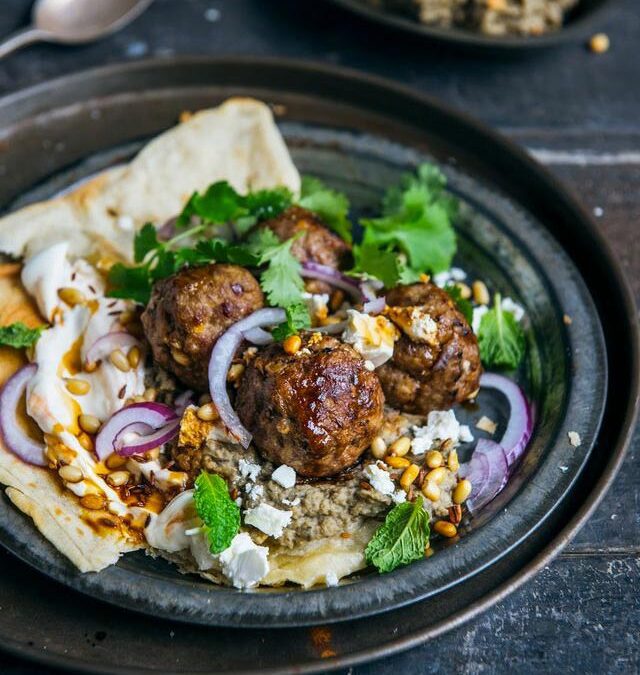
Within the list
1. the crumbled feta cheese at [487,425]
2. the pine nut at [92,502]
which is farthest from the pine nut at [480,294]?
the pine nut at [92,502]

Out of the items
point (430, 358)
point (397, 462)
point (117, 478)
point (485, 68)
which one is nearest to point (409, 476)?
point (397, 462)

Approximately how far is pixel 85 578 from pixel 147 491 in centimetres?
51

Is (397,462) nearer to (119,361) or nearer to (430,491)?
(430,491)

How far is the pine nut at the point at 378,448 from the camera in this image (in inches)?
155

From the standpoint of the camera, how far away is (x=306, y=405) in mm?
3621

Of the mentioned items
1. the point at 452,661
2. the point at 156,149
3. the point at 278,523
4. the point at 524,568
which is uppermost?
the point at 156,149

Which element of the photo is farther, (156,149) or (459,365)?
(156,149)

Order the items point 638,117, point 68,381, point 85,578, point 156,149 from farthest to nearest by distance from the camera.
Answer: point 638,117
point 156,149
point 68,381
point 85,578

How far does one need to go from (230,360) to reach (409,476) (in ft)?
3.14

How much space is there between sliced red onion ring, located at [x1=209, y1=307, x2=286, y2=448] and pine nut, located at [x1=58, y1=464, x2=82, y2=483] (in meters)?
0.68

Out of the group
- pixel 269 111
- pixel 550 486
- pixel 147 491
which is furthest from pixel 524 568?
pixel 269 111

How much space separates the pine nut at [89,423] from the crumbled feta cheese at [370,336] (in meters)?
1.24

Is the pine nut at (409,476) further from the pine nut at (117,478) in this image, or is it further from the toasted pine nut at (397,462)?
the pine nut at (117,478)

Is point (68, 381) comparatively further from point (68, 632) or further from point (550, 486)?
point (550, 486)
